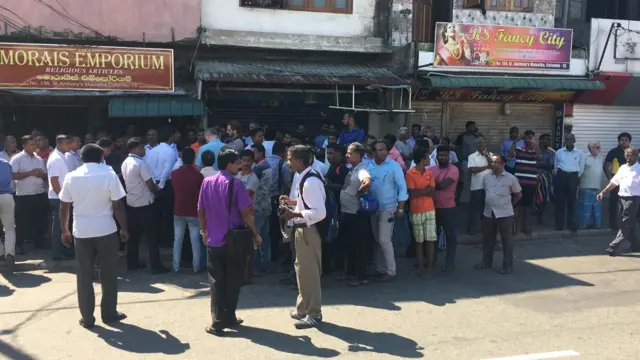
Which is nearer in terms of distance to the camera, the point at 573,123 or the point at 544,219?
the point at 544,219

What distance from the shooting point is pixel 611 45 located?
514 inches

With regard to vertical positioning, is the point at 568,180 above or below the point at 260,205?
above

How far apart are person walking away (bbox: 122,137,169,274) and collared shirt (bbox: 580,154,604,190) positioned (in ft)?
25.6

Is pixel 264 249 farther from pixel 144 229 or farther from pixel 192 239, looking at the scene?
pixel 144 229

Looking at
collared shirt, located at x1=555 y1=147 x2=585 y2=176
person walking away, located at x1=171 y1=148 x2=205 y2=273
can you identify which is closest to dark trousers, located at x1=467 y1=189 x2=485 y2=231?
collared shirt, located at x1=555 y1=147 x2=585 y2=176

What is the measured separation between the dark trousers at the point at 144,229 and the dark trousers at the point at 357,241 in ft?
8.64

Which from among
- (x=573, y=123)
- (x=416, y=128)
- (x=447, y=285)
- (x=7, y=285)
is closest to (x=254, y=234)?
(x=447, y=285)

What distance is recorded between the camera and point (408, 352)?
4996mm

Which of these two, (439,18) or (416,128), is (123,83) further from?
(439,18)

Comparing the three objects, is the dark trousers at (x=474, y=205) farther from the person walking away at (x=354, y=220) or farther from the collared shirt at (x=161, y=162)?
the collared shirt at (x=161, y=162)

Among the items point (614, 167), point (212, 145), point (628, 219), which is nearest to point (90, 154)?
point (212, 145)

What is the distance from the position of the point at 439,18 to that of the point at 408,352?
32.6 ft

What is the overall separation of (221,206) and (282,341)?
1415 mm

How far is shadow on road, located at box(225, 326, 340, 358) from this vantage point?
5012mm
